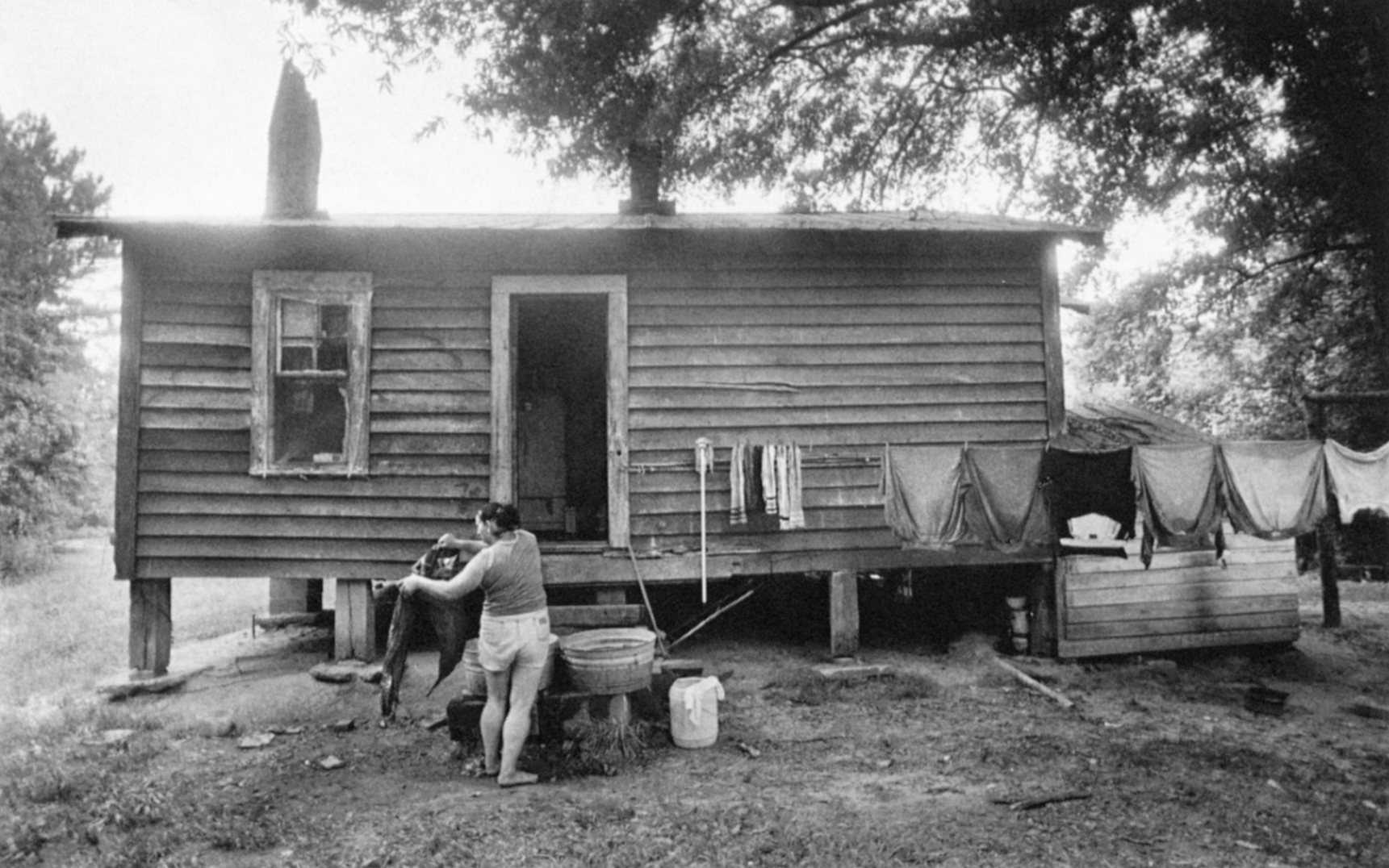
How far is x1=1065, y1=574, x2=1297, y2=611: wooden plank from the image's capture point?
8.83 meters

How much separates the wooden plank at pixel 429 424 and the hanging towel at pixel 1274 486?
23.9ft

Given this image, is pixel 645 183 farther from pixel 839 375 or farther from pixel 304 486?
pixel 304 486

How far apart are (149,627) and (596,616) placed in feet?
15.5

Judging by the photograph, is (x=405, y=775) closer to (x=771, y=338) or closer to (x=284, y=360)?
(x=284, y=360)

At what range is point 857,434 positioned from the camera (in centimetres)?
852

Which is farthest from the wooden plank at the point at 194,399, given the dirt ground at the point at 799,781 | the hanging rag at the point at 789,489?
the hanging rag at the point at 789,489

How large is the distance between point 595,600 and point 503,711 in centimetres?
304

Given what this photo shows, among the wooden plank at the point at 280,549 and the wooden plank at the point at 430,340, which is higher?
the wooden plank at the point at 430,340

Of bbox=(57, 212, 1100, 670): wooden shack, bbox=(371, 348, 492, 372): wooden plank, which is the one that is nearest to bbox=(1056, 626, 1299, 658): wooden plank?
bbox=(57, 212, 1100, 670): wooden shack

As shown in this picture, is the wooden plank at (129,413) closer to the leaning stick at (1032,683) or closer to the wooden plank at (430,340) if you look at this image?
the wooden plank at (430,340)

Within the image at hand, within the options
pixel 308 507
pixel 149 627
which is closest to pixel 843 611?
pixel 308 507

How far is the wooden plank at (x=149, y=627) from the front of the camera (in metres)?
8.00

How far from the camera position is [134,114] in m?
26.9

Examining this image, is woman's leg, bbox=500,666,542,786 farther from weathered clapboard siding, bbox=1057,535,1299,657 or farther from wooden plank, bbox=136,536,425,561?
weathered clapboard siding, bbox=1057,535,1299,657
